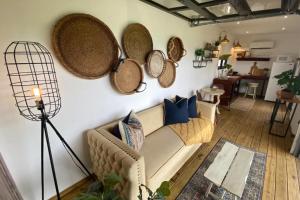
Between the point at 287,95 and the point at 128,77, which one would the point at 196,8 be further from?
the point at 287,95

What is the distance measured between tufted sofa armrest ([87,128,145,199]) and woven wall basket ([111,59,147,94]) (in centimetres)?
66

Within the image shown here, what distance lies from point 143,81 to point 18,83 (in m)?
1.51

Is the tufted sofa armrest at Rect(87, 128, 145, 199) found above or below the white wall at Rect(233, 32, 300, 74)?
below

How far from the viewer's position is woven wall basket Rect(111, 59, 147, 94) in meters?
1.96

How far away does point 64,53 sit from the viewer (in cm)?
148

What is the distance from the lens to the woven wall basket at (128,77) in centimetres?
196

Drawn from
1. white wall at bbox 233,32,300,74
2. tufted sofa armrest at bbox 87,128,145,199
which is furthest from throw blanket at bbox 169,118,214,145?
white wall at bbox 233,32,300,74

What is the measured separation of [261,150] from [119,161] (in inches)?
102

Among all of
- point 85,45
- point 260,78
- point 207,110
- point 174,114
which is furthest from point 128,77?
point 260,78

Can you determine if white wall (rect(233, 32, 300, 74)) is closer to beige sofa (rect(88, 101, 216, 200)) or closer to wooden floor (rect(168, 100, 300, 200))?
wooden floor (rect(168, 100, 300, 200))

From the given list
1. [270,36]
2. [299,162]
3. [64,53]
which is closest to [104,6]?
[64,53]

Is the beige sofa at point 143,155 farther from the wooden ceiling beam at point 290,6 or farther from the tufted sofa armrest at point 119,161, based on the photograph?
the wooden ceiling beam at point 290,6

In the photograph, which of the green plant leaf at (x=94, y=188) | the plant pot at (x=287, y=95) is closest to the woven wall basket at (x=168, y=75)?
the green plant leaf at (x=94, y=188)

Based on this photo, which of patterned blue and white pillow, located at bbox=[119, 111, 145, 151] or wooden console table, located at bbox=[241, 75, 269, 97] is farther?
wooden console table, located at bbox=[241, 75, 269, 97]
